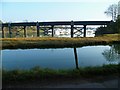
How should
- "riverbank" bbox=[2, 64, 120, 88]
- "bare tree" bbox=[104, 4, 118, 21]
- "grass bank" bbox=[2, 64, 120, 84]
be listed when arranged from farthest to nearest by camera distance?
"bare tree" bbox=[104, 4, 118, 21] < "grass bank" bbox=[2, 64, 120, 84] < "riverbank" bbox=[2, 64, 120, 88]

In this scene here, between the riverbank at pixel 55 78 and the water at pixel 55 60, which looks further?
the water at pixel 55 60

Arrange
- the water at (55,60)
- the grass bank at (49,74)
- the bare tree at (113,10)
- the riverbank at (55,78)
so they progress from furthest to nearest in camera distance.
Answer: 1. the bare tree at (113,10)
2. the water at (55,60)
3. the grass bank at (49,74)
4. the riverbank at (55,78)

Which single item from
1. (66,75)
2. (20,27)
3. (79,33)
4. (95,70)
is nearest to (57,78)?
(66,75)

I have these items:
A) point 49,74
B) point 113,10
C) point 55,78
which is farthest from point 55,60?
point 113,10

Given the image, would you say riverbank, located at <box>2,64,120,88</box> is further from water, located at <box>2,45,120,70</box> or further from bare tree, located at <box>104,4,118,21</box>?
bare tree, located at <box>104,4,118,21</box>

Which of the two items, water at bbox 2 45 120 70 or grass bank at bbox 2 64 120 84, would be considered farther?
water at bbox 2 45 120 70

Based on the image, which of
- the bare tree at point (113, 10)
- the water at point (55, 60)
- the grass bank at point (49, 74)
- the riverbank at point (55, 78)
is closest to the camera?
the riverbank at point (55, 78)

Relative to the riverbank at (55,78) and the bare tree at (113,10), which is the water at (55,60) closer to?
the riverbank at (55,78)

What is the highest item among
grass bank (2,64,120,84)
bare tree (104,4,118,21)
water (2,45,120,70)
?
bare tree (104,4,118,21)

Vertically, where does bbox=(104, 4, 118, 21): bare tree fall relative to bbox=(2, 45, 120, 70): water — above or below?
above

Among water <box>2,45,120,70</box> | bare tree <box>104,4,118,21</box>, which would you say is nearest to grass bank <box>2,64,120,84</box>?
water <box>2,45,120,70</box>

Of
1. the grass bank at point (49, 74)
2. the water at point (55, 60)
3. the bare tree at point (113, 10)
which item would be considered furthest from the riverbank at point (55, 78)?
the bare tree at point (113, 10)

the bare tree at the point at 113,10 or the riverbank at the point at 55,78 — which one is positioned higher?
the bare tree at the point at 113,10

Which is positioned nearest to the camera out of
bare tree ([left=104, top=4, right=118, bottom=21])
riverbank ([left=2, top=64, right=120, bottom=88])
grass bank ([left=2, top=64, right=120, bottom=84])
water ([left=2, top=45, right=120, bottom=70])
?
riverbank ([left=2, top=64, right=120, bottom=88])
